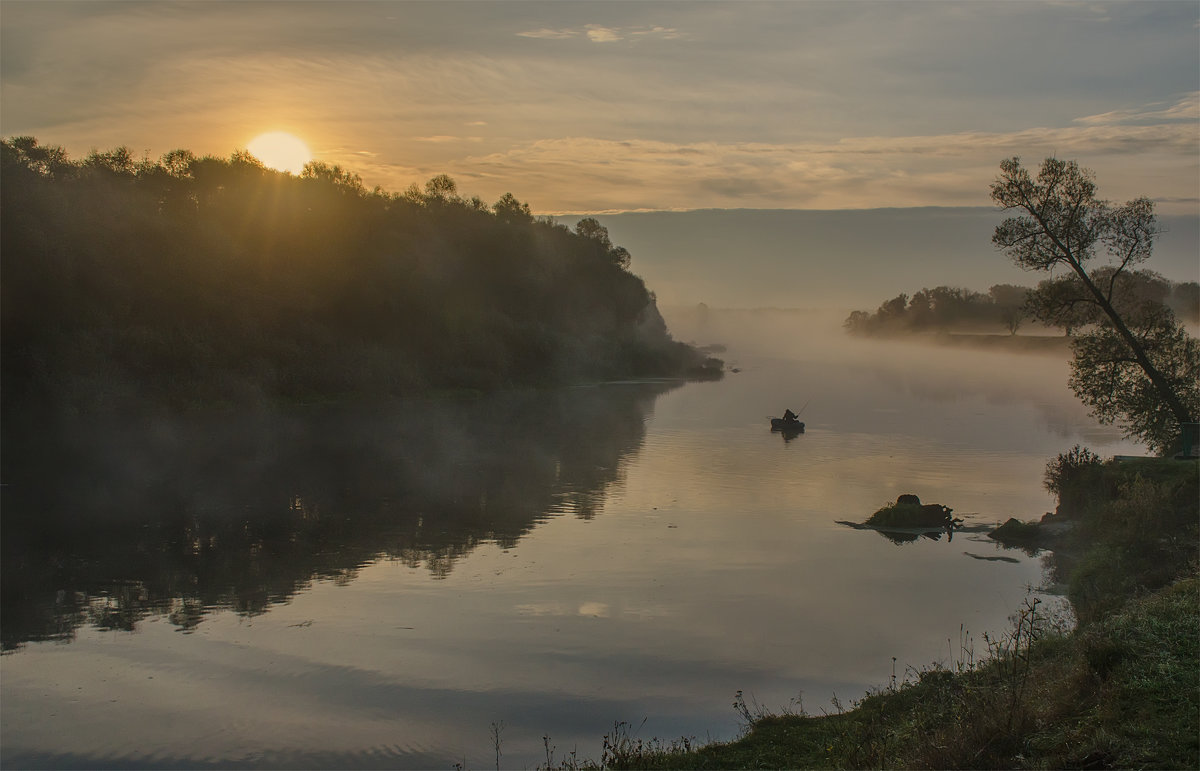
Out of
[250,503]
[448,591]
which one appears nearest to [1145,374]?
[448,591]

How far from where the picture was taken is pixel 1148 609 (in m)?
12.8

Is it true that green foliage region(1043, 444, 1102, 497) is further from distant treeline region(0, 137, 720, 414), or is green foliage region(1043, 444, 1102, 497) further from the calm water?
distant treeline region(0, 137, 720, 414)

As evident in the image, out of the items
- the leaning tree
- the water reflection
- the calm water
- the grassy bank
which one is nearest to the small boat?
the water reflection

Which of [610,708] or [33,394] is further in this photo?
[33,394]

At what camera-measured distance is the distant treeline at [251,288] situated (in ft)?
161

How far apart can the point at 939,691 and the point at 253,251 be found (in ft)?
218

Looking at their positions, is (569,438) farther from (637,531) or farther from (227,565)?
(227,565)

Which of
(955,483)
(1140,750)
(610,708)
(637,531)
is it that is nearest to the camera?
(1140,750)

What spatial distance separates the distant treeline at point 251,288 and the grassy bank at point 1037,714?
1866 inches

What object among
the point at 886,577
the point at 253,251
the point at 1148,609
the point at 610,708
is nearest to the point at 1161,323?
the point at 886,577

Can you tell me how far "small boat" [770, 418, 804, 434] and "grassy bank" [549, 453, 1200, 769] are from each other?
39.5 m

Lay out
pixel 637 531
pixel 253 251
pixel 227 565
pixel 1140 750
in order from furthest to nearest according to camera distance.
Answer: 1. pixel 253 251
2. pixel 637 531
3. pixel 227 565
4. pixel 1140 750

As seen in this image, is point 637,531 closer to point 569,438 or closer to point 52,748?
point 52,748

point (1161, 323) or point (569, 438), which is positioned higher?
point (1161, 323)
